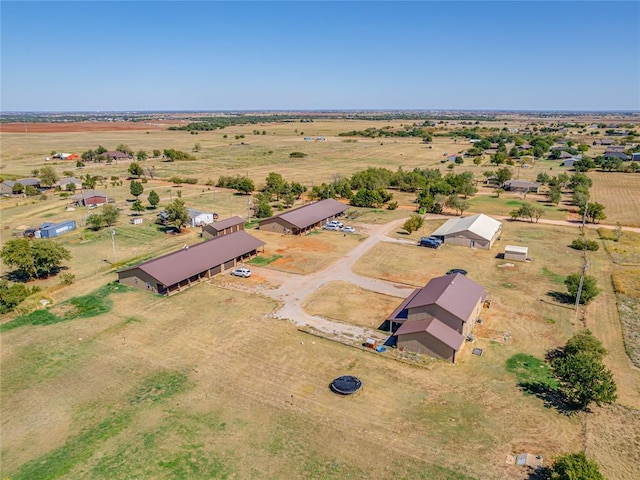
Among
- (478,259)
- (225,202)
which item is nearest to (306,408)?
(478,259)

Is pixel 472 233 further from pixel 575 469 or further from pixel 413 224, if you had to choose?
pixel 575 469

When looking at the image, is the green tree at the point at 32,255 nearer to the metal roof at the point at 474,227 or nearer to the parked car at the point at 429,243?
the parked car at the point at 429,243

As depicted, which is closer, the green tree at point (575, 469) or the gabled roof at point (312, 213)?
the green tree at point (575, 469)

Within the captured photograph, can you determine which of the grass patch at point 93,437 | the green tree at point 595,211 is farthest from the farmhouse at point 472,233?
the grass patch at point 93,437

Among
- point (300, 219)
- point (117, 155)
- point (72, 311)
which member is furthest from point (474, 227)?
point (117, 155)

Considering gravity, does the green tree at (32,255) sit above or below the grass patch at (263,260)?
above

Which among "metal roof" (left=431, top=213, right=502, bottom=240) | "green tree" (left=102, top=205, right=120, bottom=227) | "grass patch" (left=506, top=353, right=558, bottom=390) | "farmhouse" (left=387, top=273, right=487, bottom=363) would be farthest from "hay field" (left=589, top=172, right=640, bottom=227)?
"green tree" (left=102, top=205, right=120, bottom=227)

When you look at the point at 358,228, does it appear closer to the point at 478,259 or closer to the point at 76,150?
the point at 478,259

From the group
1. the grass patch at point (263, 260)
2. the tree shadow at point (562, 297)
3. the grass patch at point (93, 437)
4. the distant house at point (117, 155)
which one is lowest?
the grass patch at point (93, 437)
